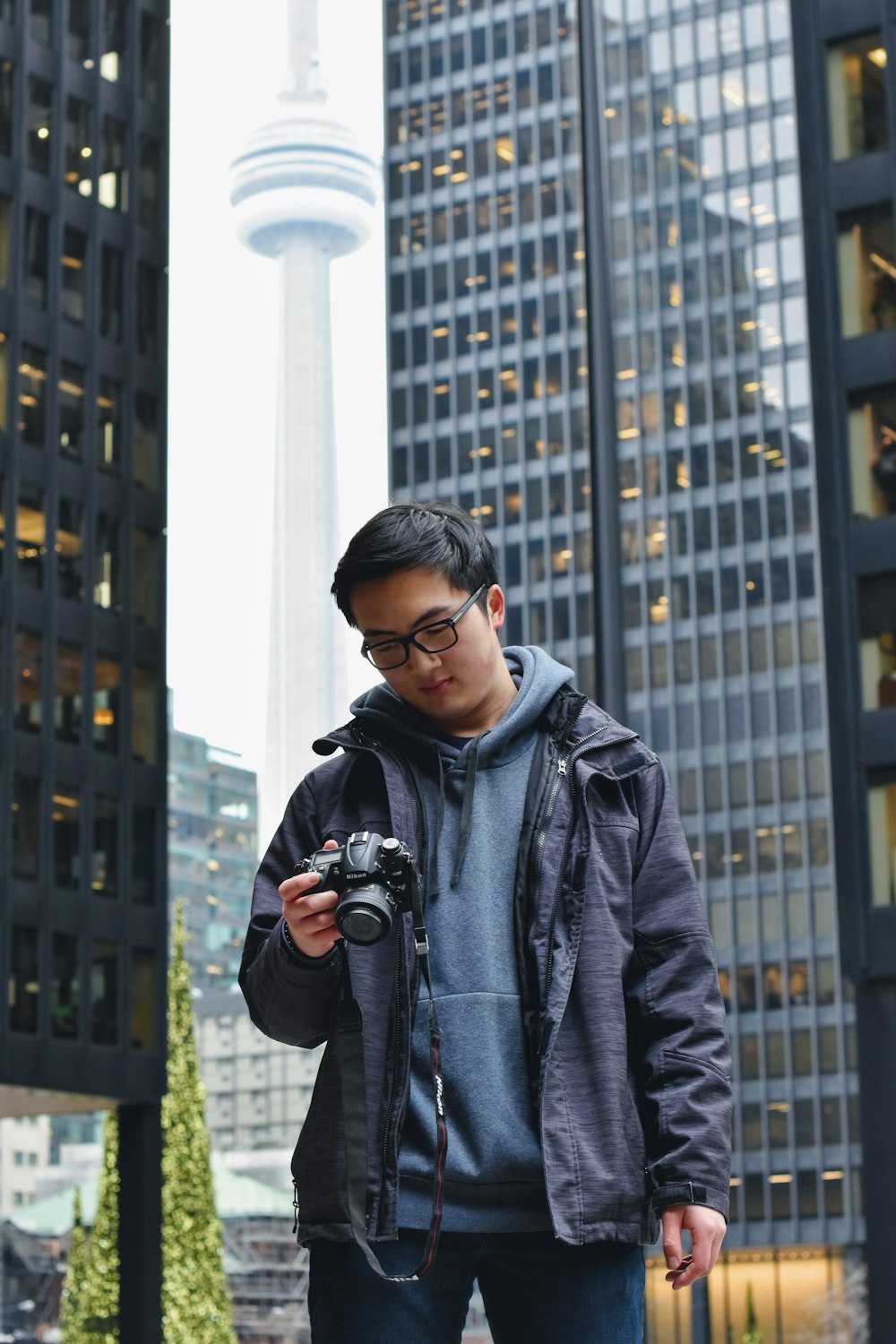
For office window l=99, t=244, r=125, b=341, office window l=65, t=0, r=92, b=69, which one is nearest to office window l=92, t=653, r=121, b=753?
office window l=99, t=244, r=125, b=341

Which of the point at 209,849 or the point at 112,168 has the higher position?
the point at 112,168

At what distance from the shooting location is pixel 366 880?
2771 mm

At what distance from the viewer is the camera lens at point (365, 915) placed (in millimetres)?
2730

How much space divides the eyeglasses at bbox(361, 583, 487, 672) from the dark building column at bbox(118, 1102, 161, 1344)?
126 ft

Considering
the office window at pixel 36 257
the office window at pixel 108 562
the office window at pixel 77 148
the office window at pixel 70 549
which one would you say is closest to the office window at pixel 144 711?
the office window at pixel 108 562

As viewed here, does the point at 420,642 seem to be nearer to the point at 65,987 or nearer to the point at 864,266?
the point at 864,266

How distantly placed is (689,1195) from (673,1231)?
5 centimetres

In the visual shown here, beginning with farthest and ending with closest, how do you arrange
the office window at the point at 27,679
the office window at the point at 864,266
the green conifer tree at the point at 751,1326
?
the green conifer tree at the point at 751,1326 → the office window at the point at 27,679 → the office window at the point at 864,266

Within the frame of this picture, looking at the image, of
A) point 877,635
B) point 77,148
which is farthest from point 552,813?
point 77,148

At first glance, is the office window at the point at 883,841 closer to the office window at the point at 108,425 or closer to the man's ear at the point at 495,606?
the office window at the point at 108,425

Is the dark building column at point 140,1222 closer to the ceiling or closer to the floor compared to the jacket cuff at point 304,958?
closer to the floor

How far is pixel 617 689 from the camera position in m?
83.6

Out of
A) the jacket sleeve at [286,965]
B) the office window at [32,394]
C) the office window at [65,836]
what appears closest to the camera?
the jacket sleeve at [286,965]

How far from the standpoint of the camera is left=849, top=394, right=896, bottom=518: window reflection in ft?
95.8
